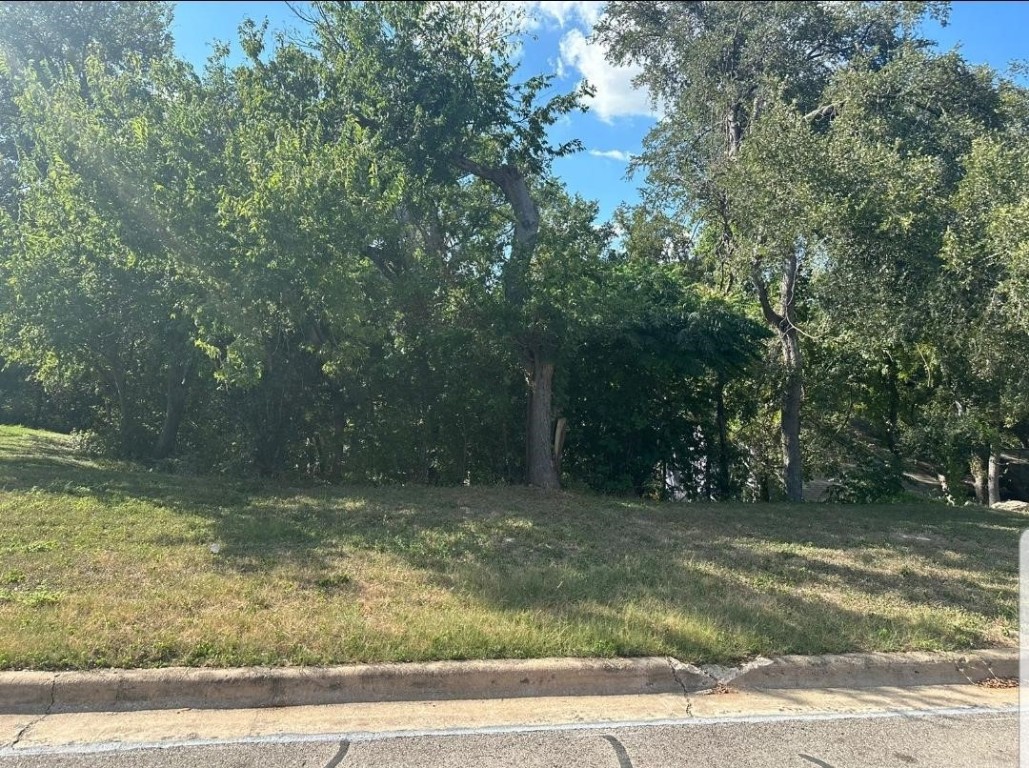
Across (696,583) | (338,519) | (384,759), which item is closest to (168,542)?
(338,519)

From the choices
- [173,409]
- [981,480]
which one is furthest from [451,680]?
[981,480]

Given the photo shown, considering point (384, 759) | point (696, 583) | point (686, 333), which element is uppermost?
point (686, 333)

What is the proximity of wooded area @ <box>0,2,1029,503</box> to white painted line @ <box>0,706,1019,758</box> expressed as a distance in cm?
605

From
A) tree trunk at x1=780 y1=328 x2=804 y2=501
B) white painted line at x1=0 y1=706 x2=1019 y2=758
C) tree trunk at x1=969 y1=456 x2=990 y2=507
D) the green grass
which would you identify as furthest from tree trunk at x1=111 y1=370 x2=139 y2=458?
tree trunk at x1=969 y1=456 x2=990 y2=507

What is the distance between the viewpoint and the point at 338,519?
926cm

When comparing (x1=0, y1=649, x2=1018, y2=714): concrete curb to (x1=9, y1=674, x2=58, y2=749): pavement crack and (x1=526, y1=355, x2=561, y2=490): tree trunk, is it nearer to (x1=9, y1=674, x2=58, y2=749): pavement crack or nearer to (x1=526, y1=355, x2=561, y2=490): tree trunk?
(x1=9, y1=674, x2=58, y2=749): pavement crack

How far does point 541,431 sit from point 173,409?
7342 mm

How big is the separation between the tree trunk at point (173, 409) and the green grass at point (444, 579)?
324 centimetres

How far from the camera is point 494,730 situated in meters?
4.30

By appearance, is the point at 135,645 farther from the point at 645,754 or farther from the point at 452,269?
the point at 452,269

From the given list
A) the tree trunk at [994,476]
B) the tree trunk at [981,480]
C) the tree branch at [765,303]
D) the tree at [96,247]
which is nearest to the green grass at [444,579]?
the tree at [96,247]

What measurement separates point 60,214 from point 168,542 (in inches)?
254

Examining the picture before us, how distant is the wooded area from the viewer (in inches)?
400

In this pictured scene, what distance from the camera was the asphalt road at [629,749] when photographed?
12.8 feet
